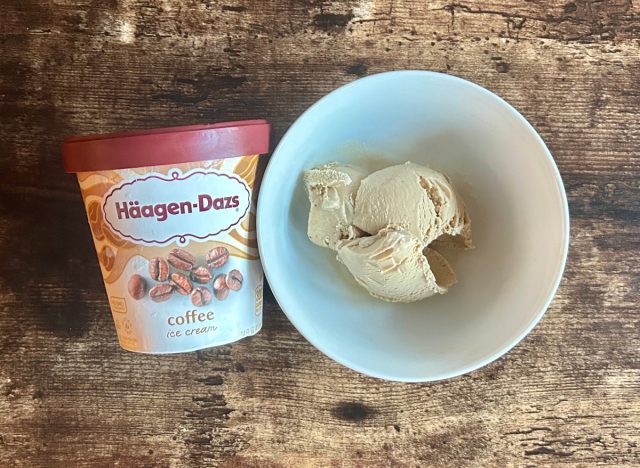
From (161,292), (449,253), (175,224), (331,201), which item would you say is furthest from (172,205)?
(449,253)

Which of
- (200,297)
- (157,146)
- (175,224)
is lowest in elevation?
(200,297)

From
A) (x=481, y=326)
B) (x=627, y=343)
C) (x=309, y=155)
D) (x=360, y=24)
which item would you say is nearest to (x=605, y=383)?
(x=627, y=343)

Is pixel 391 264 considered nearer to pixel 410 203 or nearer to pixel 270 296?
pixel 410 203

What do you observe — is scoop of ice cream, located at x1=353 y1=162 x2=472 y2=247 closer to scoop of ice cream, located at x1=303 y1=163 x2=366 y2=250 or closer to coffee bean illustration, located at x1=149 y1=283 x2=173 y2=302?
scoop of ice cream, located at x1=303 y1=163 x2=366 y2=250

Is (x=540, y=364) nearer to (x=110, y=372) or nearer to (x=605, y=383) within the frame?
(x=605, y=383)

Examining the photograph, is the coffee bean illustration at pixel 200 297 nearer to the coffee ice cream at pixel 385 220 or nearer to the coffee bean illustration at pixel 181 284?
the coffee bean illustration at pixel 181 284
